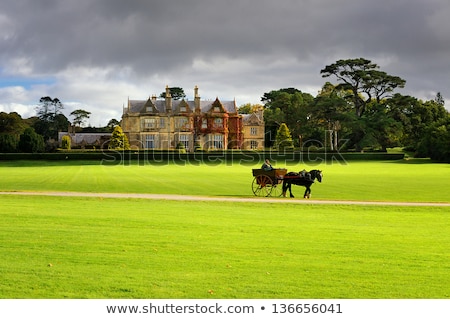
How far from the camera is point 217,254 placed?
9.27 meters

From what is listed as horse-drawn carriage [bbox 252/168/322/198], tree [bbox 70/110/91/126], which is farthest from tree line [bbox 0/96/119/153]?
horse-drawn carriage [bbox 252/168/322/198]

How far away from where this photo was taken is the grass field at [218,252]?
7.26 metres

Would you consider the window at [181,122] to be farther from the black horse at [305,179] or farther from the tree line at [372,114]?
the black horse at [305,179]

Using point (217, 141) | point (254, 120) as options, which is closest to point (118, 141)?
point (217, 141)

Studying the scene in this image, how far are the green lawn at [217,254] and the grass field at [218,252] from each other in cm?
2

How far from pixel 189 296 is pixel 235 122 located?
79.2 meters

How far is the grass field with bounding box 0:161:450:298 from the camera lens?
23.8 feet

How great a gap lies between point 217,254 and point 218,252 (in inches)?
6.5

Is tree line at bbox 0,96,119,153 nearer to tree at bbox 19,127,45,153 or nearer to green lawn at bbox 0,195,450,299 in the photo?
tree at bbox 19,127,45,153

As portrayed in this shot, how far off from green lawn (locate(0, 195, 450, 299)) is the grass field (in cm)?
2

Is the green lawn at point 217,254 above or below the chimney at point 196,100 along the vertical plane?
below

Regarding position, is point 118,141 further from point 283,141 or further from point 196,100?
point 283,141

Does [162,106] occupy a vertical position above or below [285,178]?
above

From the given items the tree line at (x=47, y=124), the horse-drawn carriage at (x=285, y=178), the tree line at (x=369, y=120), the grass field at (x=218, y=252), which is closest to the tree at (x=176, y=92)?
the tree line at (x=47, y=124)
